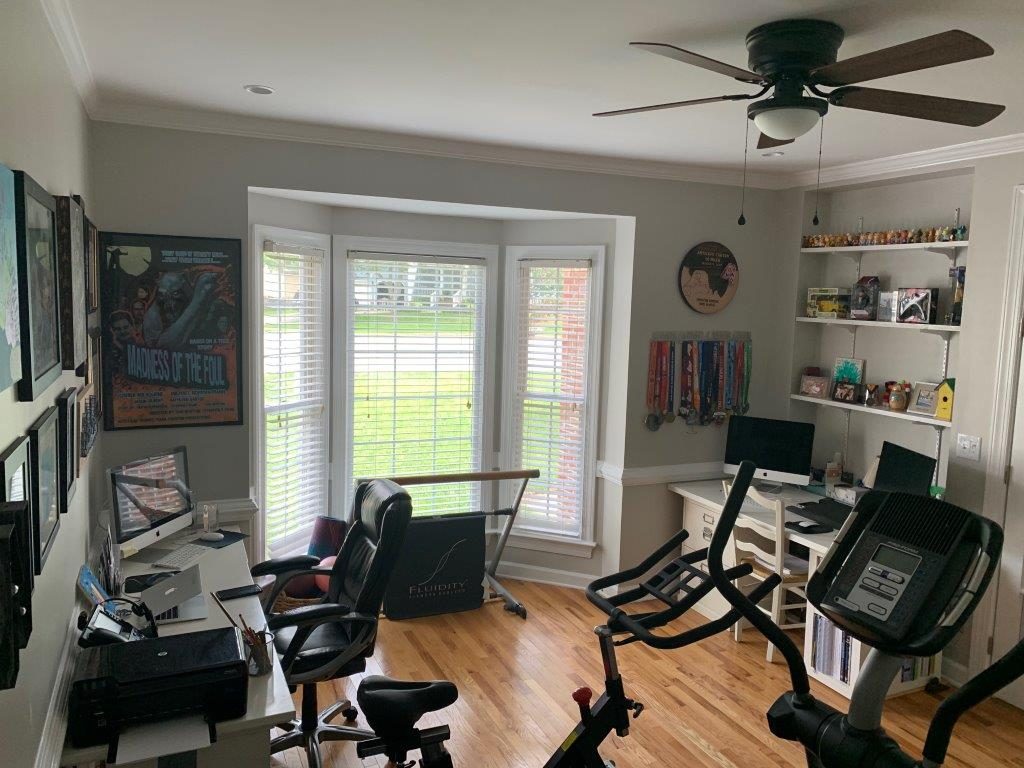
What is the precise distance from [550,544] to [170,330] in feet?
8.58

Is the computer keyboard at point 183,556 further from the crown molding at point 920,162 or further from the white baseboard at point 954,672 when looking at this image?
the crown molding at point 920,162

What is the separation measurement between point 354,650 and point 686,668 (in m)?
1.84

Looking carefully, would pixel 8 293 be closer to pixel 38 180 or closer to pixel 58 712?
pixel 38 180

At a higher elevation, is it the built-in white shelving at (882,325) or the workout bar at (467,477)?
the built-in white shelving at (882,325)

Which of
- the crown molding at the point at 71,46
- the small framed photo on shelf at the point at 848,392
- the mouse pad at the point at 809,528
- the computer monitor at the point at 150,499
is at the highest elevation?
the crown molding at the point at 71,46

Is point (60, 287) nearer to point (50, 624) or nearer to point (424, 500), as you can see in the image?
point (50, 624)

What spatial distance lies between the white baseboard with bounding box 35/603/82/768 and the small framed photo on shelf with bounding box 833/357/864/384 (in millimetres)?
4031

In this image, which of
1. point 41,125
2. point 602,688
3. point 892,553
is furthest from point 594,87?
point 602,688

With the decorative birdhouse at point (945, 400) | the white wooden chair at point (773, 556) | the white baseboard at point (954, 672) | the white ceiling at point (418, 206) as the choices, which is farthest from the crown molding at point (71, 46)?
the white baseboard at point (954, 672)

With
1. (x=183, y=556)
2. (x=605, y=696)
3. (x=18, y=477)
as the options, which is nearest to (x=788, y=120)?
(x=605, y=696)

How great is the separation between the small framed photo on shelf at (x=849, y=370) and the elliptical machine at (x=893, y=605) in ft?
11.2

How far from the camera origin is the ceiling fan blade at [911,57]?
1.59 m

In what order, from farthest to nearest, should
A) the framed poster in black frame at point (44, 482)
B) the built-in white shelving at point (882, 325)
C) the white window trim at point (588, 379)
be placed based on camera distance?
the white window trim at point (588, 379)
the built-in white shelving at point (882, 325)
the framed poster in black frame at point (44, 482)

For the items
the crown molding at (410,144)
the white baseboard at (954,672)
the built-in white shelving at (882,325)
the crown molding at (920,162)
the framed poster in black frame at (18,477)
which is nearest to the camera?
the framed poster in black frame at (18,477)
